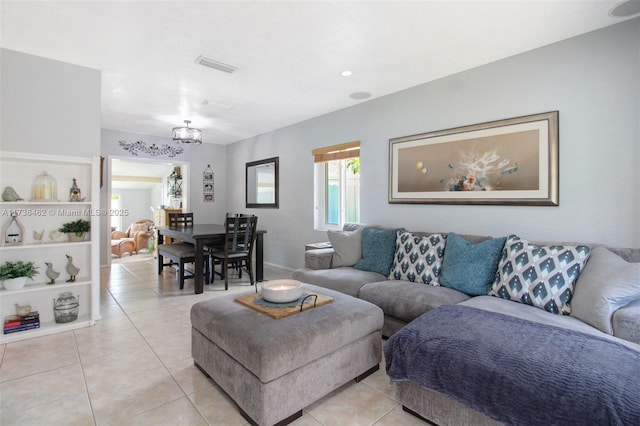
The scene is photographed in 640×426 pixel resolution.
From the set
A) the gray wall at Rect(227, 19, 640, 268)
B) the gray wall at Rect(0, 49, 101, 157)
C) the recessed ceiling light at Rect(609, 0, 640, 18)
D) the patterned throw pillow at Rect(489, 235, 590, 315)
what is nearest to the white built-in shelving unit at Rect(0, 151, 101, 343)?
the gray wall at Rect(0, 49, 101, 157)

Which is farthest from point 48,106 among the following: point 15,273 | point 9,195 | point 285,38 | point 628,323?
point 628,323

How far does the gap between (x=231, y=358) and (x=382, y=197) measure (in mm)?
2595

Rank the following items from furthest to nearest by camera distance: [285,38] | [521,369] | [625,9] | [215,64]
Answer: [215,64] < [285,38] < [625,9] < [521,369]

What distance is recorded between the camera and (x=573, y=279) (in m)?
2.06

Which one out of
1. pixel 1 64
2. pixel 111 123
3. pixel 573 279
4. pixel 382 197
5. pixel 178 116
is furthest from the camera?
pixel 111 123

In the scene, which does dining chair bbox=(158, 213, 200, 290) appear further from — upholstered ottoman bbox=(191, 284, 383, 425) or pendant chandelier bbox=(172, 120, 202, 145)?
upholstered ottoman bbox=(191, 284, 383, 425)

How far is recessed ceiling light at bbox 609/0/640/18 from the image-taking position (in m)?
2.02

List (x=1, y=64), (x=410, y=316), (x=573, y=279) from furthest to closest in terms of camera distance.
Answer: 1. (x=1, y=64)
2. (x=410, y=316)
3. (x=573, y=279)

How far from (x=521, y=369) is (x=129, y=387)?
2153mm

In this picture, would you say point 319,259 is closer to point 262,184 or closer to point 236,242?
point 236,242

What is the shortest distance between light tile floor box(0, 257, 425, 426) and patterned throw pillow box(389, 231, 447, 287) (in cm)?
94

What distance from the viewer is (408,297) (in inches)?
95.5

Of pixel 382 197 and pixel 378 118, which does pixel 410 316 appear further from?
pixel 378 118

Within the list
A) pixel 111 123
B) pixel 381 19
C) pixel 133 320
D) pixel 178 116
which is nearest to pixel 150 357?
pixel 133 320
